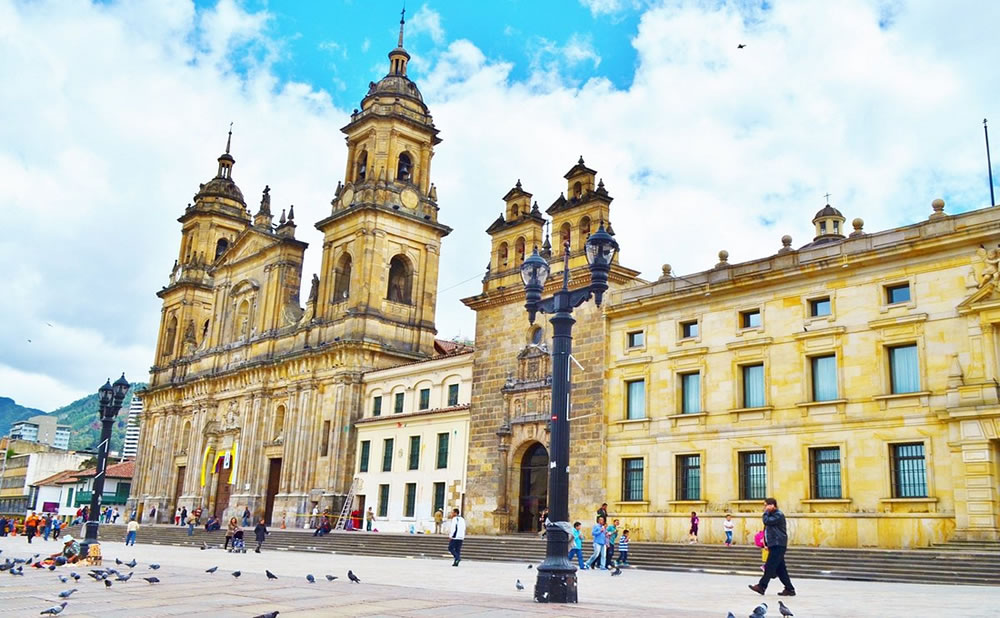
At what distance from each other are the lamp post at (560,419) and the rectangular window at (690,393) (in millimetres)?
16176

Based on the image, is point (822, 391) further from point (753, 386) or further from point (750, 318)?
point (750, 318)

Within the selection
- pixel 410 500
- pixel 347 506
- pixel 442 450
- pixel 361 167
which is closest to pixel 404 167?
pixel 361 167

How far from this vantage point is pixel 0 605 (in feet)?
35.8

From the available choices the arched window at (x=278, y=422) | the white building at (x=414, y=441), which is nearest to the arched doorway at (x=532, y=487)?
the white building at (x=414, y=441)

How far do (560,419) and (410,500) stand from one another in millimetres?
30937

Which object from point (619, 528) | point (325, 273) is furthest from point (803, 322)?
point (325, 273)

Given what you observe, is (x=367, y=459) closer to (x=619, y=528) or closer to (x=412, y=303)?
(x=412, y=303)

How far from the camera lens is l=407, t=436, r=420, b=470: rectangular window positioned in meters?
43.7

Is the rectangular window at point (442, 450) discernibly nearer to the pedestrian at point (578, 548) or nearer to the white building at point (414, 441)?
the white building at point (414, 441)

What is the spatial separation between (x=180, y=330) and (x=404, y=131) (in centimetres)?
2850

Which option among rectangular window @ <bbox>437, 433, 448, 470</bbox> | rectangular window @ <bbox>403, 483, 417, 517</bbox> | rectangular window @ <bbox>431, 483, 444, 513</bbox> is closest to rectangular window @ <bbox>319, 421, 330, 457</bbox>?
rectangular window @ <bbox>403, 483, 417, 517</bbox>

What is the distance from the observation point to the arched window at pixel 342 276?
54438 millimetres

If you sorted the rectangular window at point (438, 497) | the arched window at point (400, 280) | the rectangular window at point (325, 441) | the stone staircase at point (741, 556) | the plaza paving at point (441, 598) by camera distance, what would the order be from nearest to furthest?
the plaza paving at point (441, 598)
the stone staircase at point (741, 556)
the rectangular window at point (438, 497)
the rectangular window at point (325, 441)
the arched window at point (400, 280)

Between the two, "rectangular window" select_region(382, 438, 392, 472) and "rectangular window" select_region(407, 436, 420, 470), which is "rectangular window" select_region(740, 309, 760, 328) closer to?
"rectangular window" select_region(407, 436, 420, 470)
